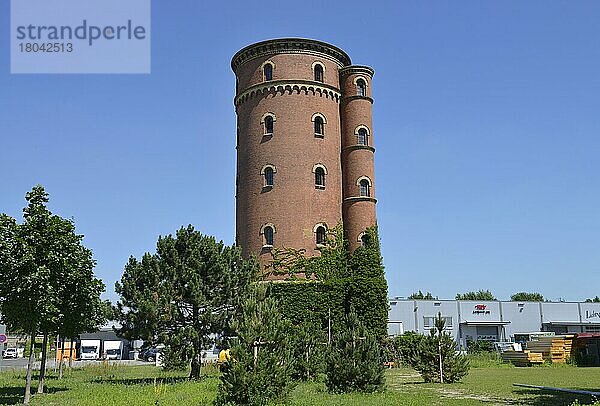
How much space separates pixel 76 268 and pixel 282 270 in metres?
18.2

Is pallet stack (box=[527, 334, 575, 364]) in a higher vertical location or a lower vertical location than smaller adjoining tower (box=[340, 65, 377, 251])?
lower

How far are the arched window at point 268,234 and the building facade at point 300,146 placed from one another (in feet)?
0.19

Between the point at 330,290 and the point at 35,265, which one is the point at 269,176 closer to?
the point at 330,290

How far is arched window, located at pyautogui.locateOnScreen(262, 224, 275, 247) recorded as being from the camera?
38562mm

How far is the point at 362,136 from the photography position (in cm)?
4200

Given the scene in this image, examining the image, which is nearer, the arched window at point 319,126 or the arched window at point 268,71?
the arched window at point 319,126

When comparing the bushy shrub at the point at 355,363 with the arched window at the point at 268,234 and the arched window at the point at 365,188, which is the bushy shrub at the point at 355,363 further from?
the arched window at the point at 365,188

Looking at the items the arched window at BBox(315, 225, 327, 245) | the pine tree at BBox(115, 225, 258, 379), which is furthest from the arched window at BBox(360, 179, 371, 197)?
the pine tree at BBox(115, 225, 258, 379)

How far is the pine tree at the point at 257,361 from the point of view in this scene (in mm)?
17812

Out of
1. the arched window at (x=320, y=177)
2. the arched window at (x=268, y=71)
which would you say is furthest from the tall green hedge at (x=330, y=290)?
the arched window at (x=268, y=71)

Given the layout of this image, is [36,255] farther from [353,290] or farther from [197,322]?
[353,290]

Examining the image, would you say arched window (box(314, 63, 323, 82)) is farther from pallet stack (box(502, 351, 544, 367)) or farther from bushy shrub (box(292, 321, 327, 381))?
pallet stack (box(502, 351, 544, 367))

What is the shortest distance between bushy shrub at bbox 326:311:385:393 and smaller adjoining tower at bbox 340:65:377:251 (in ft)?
58.0

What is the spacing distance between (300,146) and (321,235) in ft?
17.9
